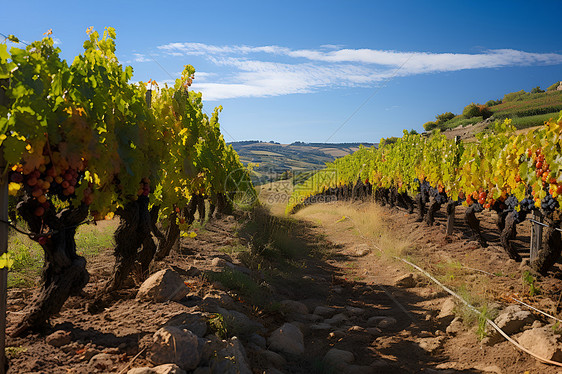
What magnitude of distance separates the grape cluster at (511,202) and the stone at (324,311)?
3.18 metres

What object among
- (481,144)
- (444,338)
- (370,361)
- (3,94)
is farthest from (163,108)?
(481,144)

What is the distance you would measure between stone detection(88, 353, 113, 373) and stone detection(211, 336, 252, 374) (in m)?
0.69

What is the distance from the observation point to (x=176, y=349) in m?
2.74

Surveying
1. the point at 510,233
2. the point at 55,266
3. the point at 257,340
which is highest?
the point at 55,266

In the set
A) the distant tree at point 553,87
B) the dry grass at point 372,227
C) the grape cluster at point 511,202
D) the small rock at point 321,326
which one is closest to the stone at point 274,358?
the small rock at point 321,326

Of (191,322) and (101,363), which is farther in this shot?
(191,322)

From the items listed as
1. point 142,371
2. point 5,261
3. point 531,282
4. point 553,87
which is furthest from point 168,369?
point 553,87

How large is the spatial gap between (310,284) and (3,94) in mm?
5189

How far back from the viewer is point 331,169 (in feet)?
80.0

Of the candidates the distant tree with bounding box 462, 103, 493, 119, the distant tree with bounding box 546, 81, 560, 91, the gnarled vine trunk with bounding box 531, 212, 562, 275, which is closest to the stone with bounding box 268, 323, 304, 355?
the gnarled vine trunk with bounding box 531, 212, 562, 275

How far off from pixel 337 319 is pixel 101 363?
9.86ft

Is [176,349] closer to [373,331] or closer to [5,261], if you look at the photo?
[5,261]

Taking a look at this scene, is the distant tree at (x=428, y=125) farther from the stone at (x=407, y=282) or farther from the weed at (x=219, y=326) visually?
the weed at (x=219, y=326)

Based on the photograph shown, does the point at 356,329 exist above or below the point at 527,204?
below
